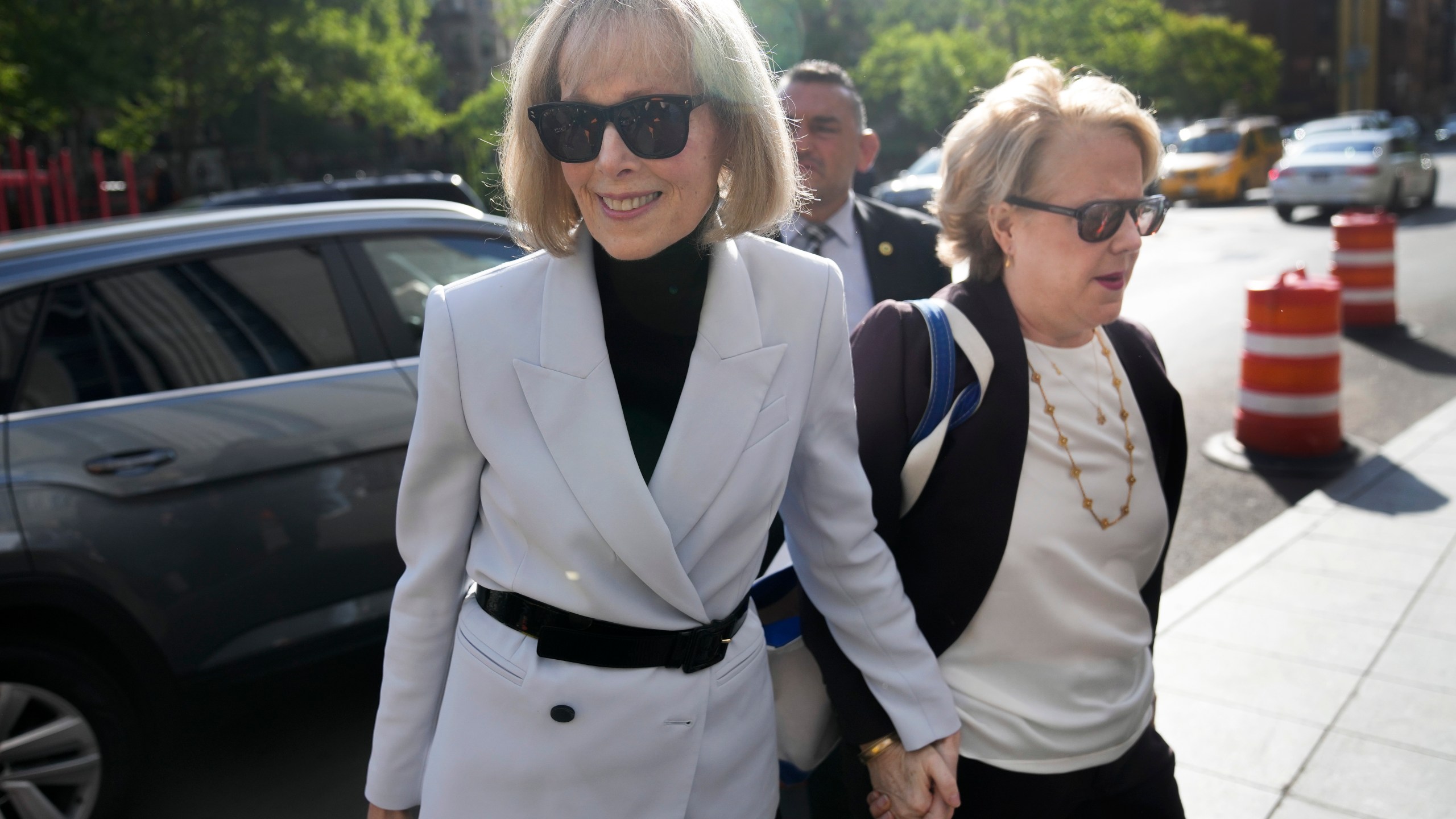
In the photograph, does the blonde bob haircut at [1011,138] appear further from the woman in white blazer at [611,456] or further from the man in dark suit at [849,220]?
the man in dark suit at [849,220]

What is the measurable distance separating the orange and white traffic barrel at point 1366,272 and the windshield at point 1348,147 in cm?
1178

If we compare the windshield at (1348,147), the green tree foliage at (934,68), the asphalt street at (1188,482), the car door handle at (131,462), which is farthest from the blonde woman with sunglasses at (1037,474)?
the green tree foliage at (934,68)

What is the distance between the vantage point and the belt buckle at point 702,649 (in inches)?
62.9

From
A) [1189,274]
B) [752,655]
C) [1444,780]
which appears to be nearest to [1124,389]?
[752,655]

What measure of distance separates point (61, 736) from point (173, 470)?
82 cm

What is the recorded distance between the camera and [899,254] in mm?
3549

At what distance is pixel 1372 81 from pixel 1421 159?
215ft

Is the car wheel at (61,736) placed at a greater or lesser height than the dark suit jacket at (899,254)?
lesser

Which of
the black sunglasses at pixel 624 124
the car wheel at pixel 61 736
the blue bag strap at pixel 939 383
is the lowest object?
the car wheel at pixel 61 736

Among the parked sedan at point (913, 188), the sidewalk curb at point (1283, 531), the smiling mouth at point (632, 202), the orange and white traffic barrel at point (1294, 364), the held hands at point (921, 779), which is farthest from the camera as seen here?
the parked sedan at point (913, 188)

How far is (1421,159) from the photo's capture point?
21.0 m

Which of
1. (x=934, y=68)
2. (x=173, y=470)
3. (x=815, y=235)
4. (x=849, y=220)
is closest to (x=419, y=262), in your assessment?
(x=173, y=470)

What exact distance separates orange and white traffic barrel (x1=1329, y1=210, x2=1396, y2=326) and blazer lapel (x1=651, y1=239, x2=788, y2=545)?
980 cm

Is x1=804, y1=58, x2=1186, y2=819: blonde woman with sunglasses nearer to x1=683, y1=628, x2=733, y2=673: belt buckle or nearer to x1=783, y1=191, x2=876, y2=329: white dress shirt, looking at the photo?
x1=683, y1=628, x2=733, y2=673: belt buckle
